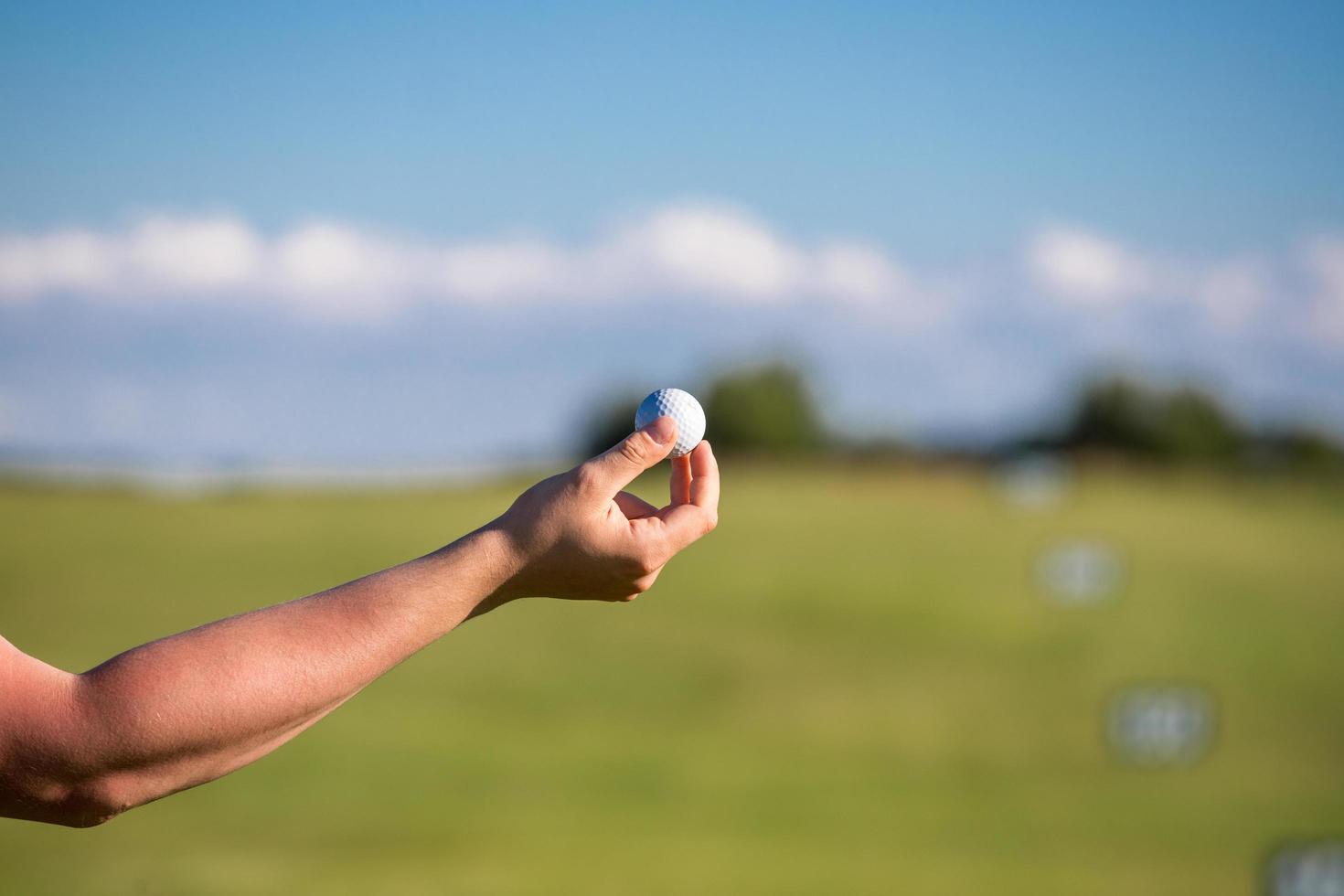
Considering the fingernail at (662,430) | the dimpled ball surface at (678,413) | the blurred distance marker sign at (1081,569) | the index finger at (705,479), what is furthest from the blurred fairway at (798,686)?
the fingernail at (662,430)

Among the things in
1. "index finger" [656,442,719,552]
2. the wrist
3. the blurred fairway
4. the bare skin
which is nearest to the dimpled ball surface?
"index finger" [656,442,719,552]

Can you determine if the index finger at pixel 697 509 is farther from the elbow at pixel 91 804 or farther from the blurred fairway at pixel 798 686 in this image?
the blurred fairway at pixel 798 686

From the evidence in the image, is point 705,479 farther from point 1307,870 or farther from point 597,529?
point 1307,870

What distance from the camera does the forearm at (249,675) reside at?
1.43m

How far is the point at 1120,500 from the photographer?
22016 mm

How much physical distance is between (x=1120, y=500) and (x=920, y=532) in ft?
10.7

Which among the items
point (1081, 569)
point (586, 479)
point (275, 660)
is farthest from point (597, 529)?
point (1081, 569)

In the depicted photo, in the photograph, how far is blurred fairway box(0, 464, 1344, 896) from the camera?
1666 cm

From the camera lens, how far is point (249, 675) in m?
1.47

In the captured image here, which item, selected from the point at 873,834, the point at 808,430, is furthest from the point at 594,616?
the point at 873,834

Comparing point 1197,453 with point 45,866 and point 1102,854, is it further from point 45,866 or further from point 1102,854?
point 45,866

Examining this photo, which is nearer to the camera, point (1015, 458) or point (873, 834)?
point (873, 834)

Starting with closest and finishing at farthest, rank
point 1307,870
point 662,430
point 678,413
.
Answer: point 662,430 → point 678,413 → point 1307,870

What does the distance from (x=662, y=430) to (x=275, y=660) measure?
0.54 metres
